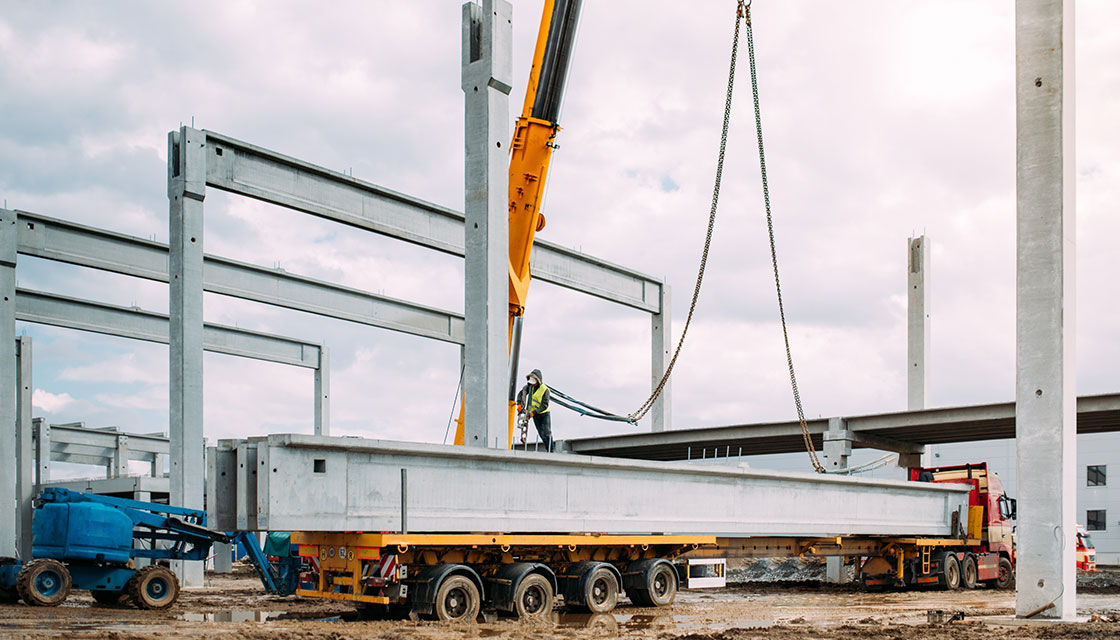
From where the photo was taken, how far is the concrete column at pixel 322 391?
108ft

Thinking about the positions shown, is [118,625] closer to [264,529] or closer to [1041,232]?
[264,529]

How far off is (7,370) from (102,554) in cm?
827

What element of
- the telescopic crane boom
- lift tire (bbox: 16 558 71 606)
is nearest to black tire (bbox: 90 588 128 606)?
lift tire (bbox: 16 558 71 606)

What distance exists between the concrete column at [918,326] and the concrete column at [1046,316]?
17.3 m

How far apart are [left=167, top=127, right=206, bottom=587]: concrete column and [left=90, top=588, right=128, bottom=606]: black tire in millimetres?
3578

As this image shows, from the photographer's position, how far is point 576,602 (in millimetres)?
14070

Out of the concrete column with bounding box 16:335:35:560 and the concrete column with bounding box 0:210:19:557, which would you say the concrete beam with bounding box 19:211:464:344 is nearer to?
the concrete column with bounding box 0:210:19:557

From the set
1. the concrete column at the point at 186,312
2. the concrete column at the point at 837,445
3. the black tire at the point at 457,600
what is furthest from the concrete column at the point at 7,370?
the concrete column at the point at 837,445

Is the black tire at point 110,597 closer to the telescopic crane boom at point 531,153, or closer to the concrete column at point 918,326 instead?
the telescopic crane boom at point 531,153

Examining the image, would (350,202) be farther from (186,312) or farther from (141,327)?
(141,327)

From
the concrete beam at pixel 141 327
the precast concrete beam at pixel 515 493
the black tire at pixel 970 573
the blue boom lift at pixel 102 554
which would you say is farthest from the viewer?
the concrete beam at pixel 141 327

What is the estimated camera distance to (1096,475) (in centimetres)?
4953

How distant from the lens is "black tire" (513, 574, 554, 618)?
1298 centimetres

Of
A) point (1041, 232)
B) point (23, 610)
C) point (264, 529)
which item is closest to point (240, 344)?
point (23, 610)
